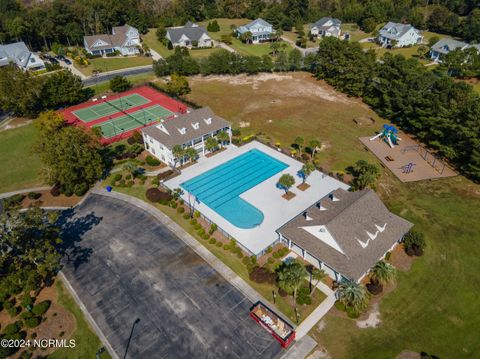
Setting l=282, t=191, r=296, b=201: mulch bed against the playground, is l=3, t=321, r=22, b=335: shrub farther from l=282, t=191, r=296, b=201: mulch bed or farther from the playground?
the playground

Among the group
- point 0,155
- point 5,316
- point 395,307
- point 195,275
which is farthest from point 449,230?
point 0,155

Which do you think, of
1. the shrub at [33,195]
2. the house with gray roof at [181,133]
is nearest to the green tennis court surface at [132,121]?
the house with gray roof at [181,133]

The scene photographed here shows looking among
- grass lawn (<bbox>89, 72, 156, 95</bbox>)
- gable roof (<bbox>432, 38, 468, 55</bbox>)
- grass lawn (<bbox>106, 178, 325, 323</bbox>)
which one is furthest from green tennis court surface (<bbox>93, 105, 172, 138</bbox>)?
gable roof (<bbox>432, 38, 468, 55</bbox>)

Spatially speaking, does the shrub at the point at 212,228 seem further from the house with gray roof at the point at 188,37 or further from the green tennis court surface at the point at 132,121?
the house with gray roof at the point at 188,37

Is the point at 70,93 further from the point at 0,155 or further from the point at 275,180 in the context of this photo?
the point at 275,180

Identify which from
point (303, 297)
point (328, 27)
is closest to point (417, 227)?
point (303, 297)

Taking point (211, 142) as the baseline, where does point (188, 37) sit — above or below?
above

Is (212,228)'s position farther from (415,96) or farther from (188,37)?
(188,37)
